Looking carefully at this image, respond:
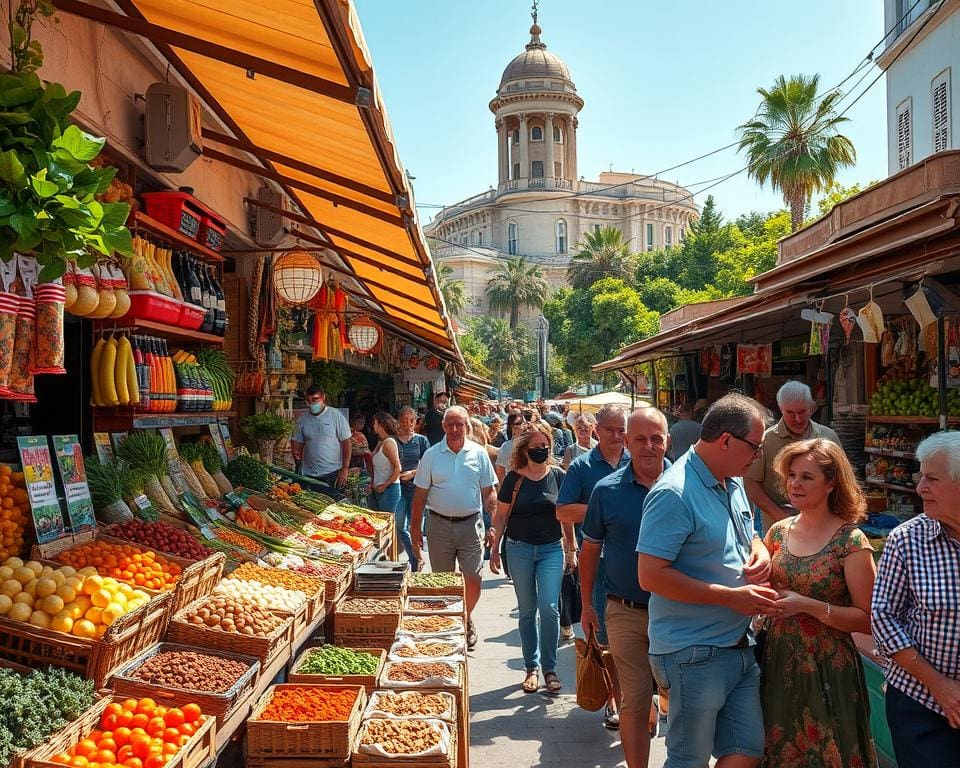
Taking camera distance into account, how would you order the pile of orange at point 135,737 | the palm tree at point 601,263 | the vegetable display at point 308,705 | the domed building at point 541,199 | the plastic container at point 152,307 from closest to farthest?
the pile of orange at point 135,737
the vegetable display at point 308,705
the plastic container at point 152,307
the palm tree at point 601,263
the domed building at point 541,199

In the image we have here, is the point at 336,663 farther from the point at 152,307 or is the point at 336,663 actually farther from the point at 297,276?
the point at 297,276

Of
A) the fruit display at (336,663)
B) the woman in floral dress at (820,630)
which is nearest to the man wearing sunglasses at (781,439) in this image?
the woman in floral dress at (820,630)

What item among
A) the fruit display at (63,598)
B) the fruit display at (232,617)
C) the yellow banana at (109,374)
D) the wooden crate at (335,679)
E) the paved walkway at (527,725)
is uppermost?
the yellow banana at (109,374)

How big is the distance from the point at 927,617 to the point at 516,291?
66600mm

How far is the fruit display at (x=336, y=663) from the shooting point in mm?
4246

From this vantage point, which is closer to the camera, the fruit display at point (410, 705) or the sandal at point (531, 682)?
the fruit display at point (410, 705)

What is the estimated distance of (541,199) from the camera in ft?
291

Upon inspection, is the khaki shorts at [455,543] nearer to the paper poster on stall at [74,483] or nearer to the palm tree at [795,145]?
the paper poster on stall at [74,483]

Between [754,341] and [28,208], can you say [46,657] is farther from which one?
[754,341]

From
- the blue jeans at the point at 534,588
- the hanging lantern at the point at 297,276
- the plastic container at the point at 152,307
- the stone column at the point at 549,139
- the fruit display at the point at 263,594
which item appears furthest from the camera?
the stone column at the point at 549,139

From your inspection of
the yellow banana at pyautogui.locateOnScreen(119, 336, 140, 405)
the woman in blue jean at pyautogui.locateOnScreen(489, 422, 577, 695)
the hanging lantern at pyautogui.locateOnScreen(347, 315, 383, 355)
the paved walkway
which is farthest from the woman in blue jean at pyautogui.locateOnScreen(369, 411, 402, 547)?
the yellow banana at pyautogui.locateOnScreen(119, 336, 140, 405)

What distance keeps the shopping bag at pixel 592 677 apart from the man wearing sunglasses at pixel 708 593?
1.38 meters

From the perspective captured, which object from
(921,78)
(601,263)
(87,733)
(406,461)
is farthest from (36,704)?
(601,263)

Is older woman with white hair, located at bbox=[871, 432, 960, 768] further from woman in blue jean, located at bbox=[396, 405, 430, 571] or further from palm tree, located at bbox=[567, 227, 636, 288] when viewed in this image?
palm tree, located at bbox=[567, 227, 636, 288]
